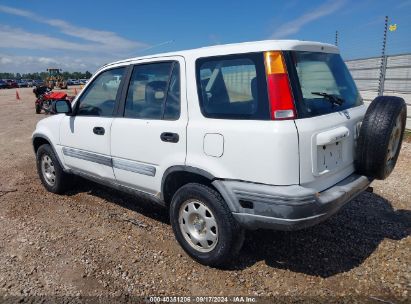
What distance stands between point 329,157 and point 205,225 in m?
1.23

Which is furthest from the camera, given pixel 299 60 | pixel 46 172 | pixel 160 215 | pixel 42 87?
pixel 42 87

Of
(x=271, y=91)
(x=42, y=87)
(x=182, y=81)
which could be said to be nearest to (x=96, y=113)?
(x=182, y=81)

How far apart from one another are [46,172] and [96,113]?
1.80 m

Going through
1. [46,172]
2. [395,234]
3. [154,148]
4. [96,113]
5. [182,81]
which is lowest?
[395,234]

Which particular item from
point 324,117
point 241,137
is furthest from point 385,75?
point 241,137

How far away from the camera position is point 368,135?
3.13 metres

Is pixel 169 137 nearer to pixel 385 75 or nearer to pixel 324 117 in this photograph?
pixel 324 117

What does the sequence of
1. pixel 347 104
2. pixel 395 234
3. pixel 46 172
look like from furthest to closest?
pixel 46 172 < pixel 395 234 < pixel 347 104

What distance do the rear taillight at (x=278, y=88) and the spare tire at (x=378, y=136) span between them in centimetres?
93

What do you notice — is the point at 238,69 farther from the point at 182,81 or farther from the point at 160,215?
the point at 160,215

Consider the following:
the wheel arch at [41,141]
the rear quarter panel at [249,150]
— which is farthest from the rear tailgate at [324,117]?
the wheel arch at [41,141]

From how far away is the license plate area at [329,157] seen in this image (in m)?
2.76

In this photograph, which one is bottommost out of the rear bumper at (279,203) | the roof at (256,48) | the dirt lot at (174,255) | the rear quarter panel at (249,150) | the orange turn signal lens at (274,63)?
the dirt lot at (174,255)

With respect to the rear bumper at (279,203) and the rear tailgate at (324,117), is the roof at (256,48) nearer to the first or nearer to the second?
the rear tailgate at (324,117)
